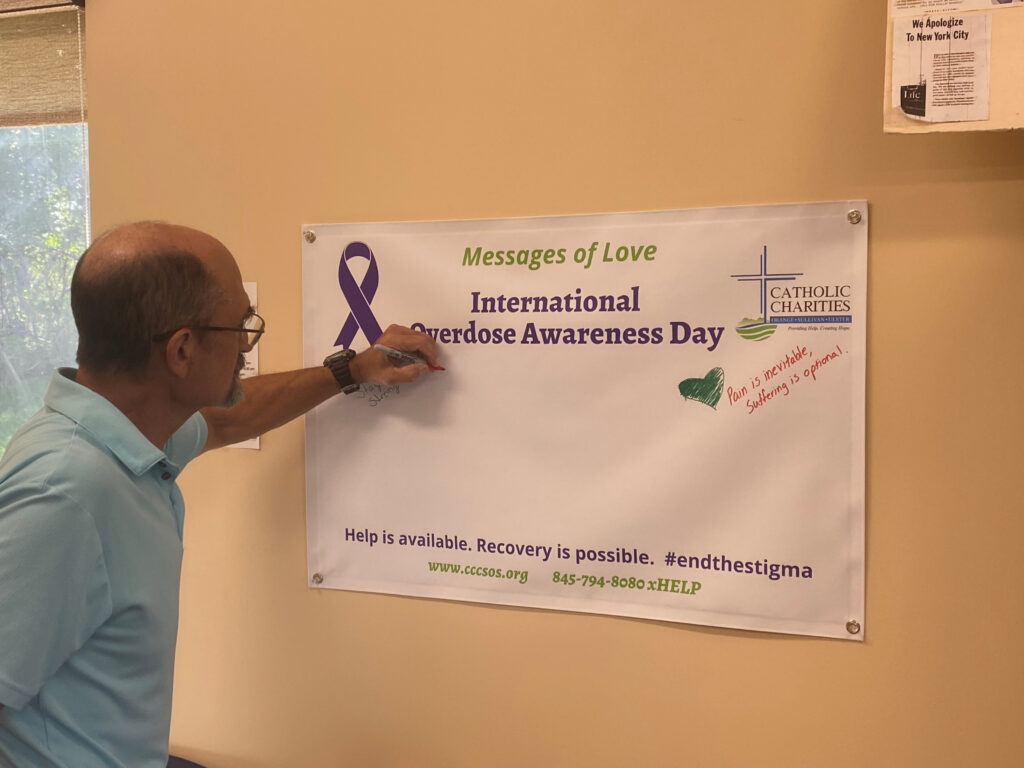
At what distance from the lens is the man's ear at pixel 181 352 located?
3.57 ft

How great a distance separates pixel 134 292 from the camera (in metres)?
1.06

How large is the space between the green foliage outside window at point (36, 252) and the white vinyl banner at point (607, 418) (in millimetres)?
810

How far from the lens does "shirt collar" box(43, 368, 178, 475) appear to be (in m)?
1.06

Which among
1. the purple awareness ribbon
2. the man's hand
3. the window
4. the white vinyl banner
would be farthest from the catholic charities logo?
the window

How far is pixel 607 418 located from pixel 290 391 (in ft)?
1.87

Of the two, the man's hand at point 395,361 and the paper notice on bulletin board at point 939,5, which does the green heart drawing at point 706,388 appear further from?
the paper notice on bulletin board at point 939,5

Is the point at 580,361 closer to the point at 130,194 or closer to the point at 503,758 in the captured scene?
the point at 503,758

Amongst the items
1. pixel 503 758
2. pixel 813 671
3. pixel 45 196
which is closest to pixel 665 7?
pixel 813 671

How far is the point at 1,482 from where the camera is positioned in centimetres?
99

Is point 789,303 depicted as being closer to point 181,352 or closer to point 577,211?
point 577,211

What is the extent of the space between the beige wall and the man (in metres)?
0.38

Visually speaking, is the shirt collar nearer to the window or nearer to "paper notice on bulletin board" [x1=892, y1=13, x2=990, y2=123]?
the window

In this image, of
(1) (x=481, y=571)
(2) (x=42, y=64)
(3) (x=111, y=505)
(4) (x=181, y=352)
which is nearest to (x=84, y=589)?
(3) (x=111, y=505)

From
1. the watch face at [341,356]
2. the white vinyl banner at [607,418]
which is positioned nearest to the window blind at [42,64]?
the white vinyl banner at [607,418]
